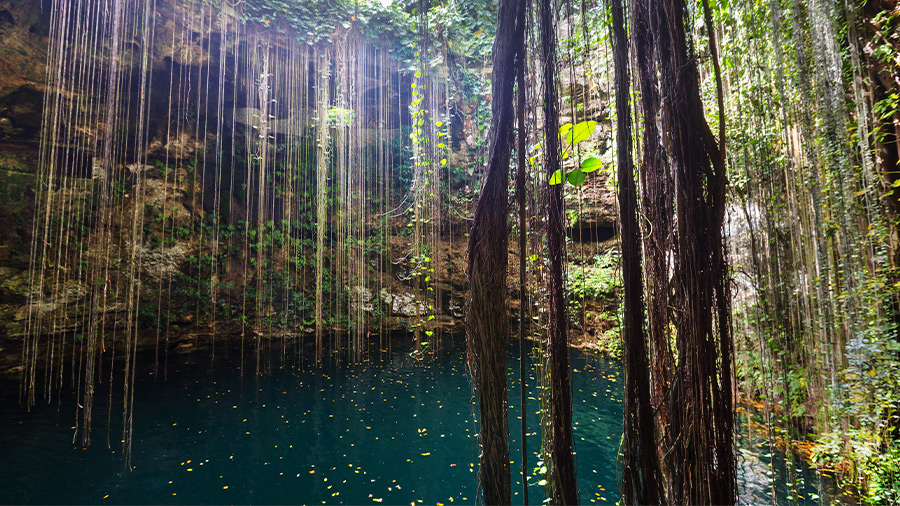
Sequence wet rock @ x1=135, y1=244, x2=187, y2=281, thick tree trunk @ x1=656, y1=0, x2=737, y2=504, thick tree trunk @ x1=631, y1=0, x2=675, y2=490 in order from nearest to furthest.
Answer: thick tree trunk @ x1=656, y1=0, x2=737, y2=504 → thick tree trunk @ x1=631, y1=0, x2=675, y2=490 → wet rock @ x1=135, y1=244, x2=187, y2=281

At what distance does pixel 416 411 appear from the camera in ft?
14.4

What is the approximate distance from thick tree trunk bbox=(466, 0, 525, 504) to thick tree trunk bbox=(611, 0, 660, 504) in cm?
32

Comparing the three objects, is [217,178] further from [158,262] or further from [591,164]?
[591,164]

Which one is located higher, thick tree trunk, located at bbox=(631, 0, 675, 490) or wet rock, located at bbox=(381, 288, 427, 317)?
thick tree trunk, located at bbox=(631, 0, 675, 490)

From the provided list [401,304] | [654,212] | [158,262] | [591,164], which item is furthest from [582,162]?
[401,304]

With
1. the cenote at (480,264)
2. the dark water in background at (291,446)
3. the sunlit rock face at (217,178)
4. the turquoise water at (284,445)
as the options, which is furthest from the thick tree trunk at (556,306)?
the sunlit rock face at (217,178)

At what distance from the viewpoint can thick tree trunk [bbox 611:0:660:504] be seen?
95cm

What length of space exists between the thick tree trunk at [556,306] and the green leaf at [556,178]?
14 millimetres

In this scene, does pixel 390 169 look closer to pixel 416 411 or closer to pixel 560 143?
pixel 416 411

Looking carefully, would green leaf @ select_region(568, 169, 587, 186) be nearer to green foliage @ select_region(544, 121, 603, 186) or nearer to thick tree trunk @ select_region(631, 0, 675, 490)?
green foliage @ select_region(544, 121, 603, 186)

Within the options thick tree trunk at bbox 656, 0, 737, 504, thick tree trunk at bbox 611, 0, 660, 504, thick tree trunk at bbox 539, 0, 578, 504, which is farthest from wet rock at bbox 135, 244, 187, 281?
thick tree trunk at bbox 656, 0, 737, 504

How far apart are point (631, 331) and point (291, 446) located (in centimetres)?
359

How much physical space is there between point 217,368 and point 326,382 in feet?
6.60

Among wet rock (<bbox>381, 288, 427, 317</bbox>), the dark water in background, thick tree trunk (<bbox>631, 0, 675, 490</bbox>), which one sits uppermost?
thick tree trunk (<bbox>631, 0, 675, 490</bbox>)
